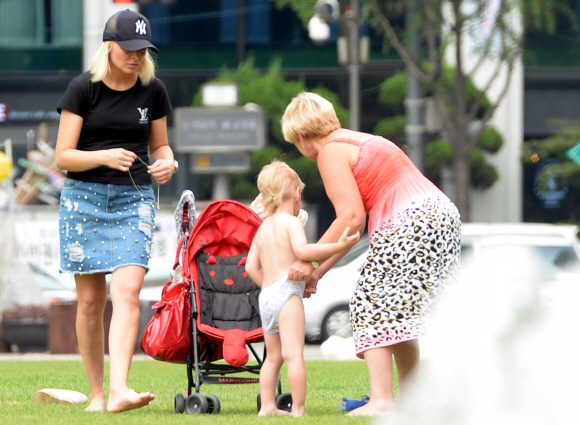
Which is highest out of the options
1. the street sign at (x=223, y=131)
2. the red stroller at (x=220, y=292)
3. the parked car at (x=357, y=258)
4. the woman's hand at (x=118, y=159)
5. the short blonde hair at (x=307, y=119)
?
the short blonde hair at (x=307, y=119)

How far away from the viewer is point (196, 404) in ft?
19.8

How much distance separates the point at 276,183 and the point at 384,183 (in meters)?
0.58

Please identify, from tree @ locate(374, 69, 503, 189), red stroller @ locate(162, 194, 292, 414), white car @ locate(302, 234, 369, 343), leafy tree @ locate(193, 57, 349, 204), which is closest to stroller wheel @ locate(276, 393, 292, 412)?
red stroller @ locate(162, 194, 292, 414)

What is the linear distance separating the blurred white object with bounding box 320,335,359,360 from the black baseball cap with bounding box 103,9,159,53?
7093 mm

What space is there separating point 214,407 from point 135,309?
0.61m

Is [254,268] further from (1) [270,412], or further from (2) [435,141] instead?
(2) [435,141]

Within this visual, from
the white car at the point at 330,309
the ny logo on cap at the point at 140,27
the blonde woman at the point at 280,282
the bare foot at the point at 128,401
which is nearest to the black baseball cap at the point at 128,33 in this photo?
the ny logo on cap at the point at 140,27

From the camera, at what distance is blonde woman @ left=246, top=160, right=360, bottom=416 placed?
5.76m

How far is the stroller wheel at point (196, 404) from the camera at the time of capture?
19.6 feet

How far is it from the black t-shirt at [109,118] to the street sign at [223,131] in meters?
9.85

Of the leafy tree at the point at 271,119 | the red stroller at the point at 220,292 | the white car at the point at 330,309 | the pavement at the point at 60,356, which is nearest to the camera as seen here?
the red stroller at the point at 220,292

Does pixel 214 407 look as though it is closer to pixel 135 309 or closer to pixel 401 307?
pixel 135 309

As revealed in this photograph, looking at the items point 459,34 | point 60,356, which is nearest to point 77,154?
point 60,356

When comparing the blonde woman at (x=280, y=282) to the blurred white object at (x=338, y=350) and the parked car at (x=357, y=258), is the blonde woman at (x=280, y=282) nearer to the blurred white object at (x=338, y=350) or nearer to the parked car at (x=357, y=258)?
the blurred white object at (x=338, y=350)
